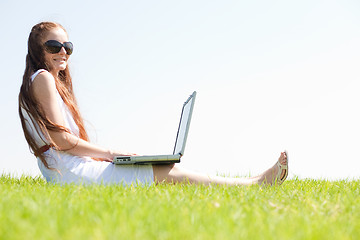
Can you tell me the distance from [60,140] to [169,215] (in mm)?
2267

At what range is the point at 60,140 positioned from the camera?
488cm

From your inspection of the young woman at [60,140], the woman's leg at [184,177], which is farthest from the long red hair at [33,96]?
the woman's leg at [184,177]

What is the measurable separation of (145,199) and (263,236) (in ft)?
4.50

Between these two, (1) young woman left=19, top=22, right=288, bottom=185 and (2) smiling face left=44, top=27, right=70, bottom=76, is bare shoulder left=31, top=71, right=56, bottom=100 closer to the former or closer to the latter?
(1) young woman left=19, top=22, right=288, bottom=185

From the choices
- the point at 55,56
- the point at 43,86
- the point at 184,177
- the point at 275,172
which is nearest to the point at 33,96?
the point at 43,86

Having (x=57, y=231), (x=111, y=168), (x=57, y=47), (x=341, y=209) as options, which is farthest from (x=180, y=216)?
(x=57, y=47)

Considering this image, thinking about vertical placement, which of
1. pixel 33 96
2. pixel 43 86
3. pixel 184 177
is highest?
pixel 43 86

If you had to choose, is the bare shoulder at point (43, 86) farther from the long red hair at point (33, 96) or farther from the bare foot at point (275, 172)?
the bare foot at point (275, 172)

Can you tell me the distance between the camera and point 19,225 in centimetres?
262

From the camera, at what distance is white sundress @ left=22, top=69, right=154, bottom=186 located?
4926mm

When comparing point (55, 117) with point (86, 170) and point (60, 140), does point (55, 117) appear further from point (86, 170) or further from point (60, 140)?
point (86, 170)

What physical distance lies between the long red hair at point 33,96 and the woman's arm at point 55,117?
0.17ft

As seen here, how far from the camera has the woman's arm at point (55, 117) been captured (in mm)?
4875

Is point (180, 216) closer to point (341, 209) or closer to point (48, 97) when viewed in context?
point (341, 209)
